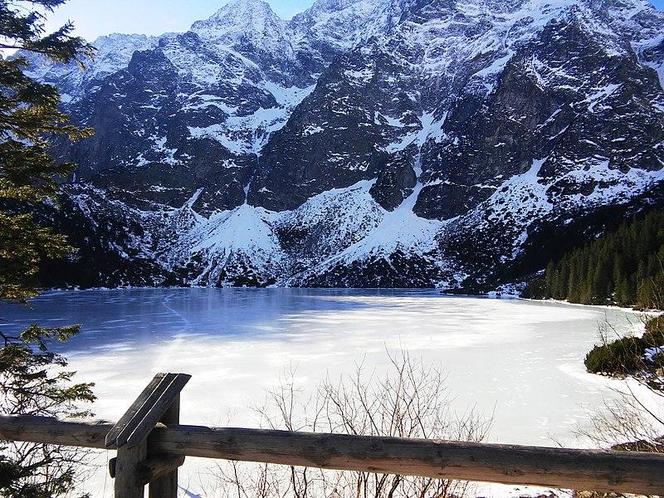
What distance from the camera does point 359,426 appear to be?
916 cm

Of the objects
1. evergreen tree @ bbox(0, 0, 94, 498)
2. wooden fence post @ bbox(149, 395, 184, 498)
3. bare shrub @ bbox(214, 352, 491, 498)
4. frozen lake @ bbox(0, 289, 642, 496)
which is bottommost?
frozen lake @ bbox(0, 289, 642, 496)

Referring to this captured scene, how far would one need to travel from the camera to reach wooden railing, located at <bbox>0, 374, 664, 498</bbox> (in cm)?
273

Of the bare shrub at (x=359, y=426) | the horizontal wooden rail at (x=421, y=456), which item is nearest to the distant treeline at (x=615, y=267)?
the bare shrub at (x=359, y=426)

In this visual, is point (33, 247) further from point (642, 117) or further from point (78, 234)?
point (642, 117)

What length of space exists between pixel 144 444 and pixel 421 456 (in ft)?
6.11

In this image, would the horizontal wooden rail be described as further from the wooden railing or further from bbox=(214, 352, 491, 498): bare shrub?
bbox=(214, 352, 491, 498): bare shrub

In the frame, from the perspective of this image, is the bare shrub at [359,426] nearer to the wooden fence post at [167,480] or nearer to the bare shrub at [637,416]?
the wooden fence post at [167,480]

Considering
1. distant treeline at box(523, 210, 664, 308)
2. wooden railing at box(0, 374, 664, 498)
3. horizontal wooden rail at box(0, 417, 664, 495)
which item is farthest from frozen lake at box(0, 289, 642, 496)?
distant treeline at box(523, 210, 664, 308)

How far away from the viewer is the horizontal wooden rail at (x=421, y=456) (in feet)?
8.87

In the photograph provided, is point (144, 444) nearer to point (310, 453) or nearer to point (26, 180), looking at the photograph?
point (310, 453)

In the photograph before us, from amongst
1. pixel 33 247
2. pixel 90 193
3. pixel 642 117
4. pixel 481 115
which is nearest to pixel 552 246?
pixel 642 117

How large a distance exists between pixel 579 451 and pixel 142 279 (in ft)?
538

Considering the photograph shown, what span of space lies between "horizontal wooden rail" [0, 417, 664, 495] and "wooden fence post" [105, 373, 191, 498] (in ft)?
0.37

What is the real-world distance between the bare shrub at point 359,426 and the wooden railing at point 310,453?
211cm
